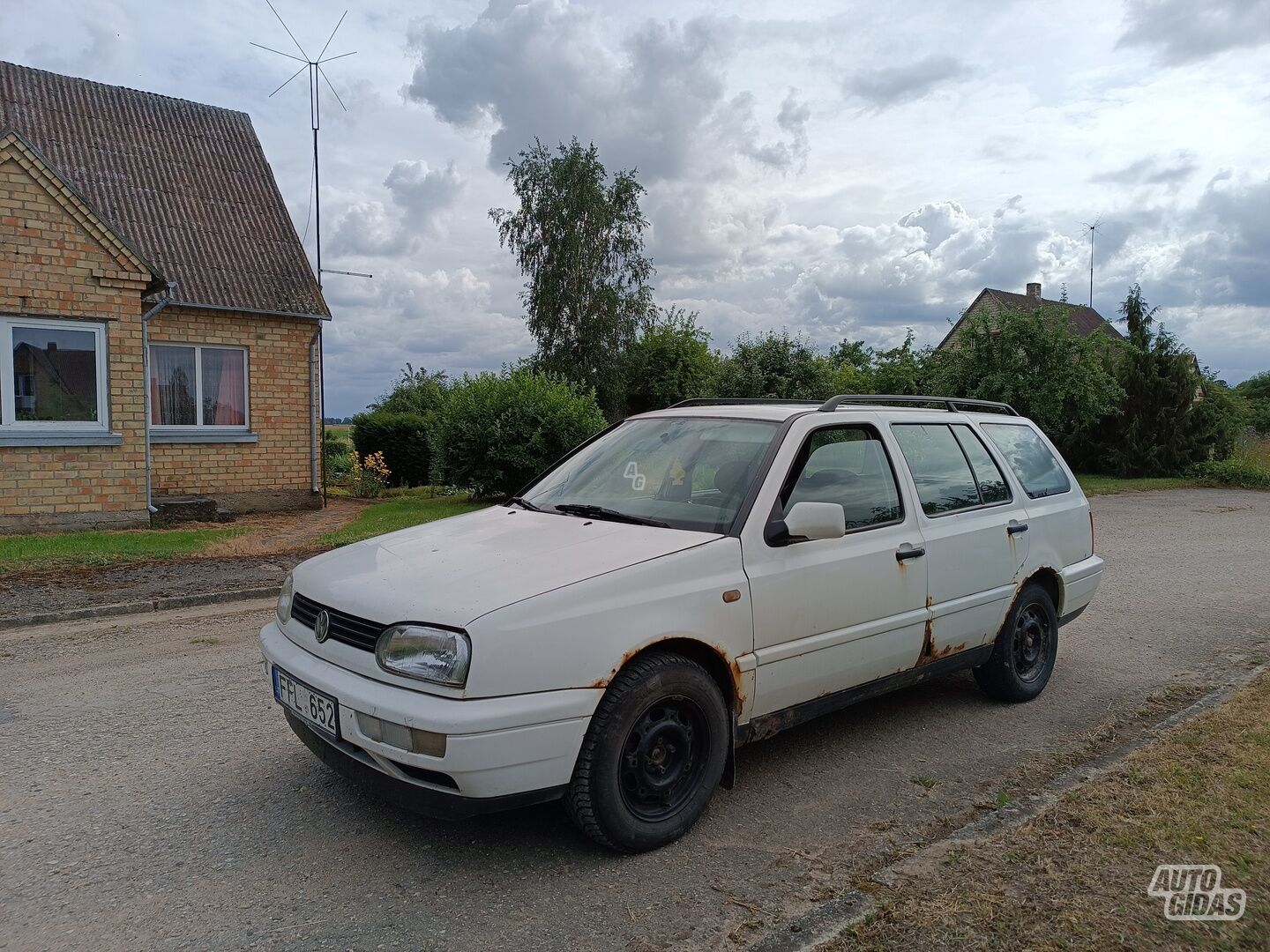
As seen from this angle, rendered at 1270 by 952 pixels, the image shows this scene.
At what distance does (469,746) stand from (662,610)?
88cm

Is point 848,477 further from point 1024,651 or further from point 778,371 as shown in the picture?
point 778,371

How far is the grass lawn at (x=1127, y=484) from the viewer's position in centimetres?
2252

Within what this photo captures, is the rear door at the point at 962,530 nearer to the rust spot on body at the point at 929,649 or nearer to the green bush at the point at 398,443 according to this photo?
the rust spot on body at the point at 929,649

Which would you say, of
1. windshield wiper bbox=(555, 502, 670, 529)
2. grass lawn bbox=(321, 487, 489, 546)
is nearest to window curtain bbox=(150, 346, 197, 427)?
grass lawn bbox=(321, 487, 489, 546)

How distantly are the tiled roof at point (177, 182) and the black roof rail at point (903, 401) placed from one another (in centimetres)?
1229

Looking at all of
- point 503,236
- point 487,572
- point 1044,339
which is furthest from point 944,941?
point 503,236

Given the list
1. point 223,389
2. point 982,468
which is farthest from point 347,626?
point 223,389

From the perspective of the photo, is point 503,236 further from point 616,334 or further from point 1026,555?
point 1026,555

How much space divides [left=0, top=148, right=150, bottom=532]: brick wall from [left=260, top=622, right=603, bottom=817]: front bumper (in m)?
11.0

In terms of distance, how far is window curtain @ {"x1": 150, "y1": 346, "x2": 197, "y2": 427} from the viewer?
47.1ft

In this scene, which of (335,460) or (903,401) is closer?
(903,401)

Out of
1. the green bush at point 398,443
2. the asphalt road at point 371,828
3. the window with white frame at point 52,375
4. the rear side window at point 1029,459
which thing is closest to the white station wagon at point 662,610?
the rear side window at point 1029,459

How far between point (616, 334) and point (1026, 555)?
28518 millimetres

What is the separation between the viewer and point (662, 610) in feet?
11.4
